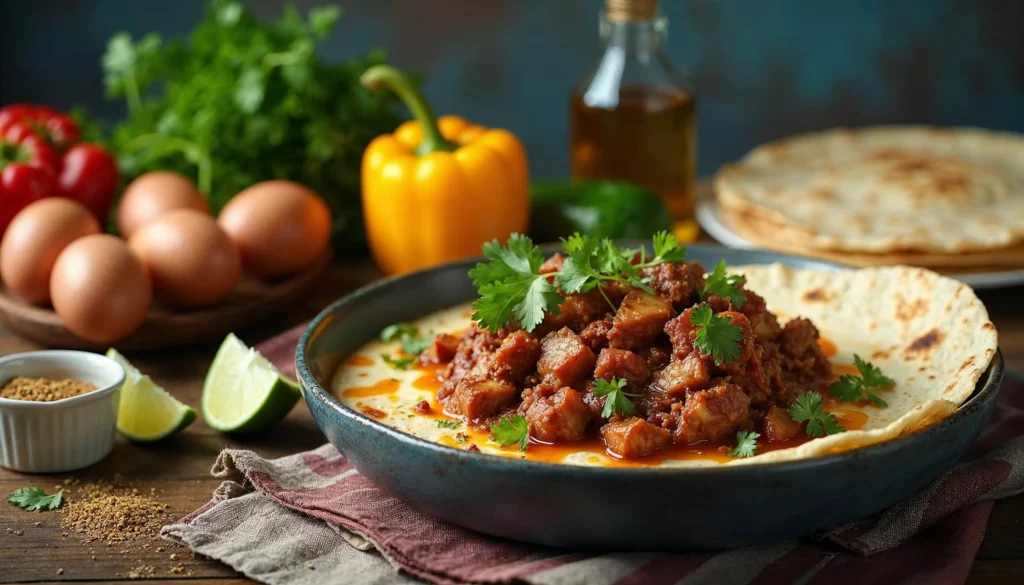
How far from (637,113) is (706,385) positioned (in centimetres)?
318

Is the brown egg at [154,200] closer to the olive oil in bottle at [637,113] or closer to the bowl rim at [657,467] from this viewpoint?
the olive oil in bottle at [637,113]

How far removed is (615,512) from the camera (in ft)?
9.50

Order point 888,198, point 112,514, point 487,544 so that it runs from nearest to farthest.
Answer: point 487,544 → point 112,514 → point 888,198

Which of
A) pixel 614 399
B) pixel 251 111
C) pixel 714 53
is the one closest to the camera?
pixel 614 399

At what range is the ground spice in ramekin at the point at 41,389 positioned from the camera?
3.87 meters

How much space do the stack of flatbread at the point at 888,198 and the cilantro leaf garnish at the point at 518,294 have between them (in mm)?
2280

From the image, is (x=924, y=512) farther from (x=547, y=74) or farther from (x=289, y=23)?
(x=547, y=74)

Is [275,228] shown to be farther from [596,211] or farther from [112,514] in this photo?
[112,514]

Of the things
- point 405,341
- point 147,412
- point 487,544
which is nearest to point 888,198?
point 405,341

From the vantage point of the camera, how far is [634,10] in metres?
6.13

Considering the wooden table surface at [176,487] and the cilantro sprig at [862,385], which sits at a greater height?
the cilantro sprig at [862,385]

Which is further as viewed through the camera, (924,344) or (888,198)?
(888,198)

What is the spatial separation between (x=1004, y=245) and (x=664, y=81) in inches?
80.2

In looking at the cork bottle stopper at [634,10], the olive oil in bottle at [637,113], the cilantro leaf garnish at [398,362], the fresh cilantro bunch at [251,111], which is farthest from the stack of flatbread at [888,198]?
the cilantro leaf garnish at [398,362]
